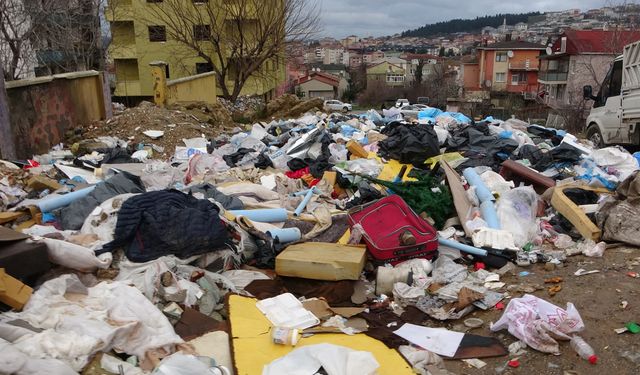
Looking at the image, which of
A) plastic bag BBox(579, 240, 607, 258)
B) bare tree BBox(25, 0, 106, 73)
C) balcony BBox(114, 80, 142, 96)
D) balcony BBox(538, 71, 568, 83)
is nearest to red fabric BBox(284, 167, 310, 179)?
plastic bag BBox(579, 240, 607, 258)

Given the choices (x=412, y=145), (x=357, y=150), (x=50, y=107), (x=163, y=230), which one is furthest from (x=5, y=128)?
(x=412, y=145)

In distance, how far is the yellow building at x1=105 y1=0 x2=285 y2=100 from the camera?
28.1 metres

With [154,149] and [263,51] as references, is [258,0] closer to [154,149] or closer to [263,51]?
[263,51]

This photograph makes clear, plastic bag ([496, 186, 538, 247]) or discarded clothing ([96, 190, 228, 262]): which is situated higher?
discarded clothing ([96, 190, 228, 262])

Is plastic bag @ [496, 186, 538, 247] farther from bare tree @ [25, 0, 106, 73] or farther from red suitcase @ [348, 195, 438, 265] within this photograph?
bare tree @ [25, 0, 106, 73]

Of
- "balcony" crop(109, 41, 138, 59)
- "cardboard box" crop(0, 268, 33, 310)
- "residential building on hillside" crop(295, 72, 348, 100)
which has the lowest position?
"residential building on hillside" crop(295, 72, 348, 100)

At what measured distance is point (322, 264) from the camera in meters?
3.83

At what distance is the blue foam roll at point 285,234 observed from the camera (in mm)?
4553

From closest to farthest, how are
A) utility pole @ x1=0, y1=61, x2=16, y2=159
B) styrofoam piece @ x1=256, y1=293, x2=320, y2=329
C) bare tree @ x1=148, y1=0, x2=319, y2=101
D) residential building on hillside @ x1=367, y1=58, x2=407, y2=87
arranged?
1. styrofoam piece @ x1=256, y1=293, x2=320, y2=329
2. utility pole @ x1=0, y1=61, x2=16, y2=159
3. bare tree @ x1=148, y1=0, x2=319, y2=101
4. residential building on hillside @ x1=367, y1=58, x2=407, y2=87

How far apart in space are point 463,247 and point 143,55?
98.9ft

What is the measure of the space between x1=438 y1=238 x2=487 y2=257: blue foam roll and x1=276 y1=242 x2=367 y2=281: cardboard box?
2.92 feet

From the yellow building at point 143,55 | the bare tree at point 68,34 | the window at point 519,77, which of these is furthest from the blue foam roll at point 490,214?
the window at point 519,77

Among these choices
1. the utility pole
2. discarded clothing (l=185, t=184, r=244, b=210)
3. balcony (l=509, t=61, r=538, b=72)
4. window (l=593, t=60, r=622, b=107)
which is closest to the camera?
discarded clothing (l=185, t=184, r=244, b=210)

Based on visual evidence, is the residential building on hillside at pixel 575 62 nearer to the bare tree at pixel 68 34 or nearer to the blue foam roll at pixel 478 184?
the bare tree at pixel 68 34
